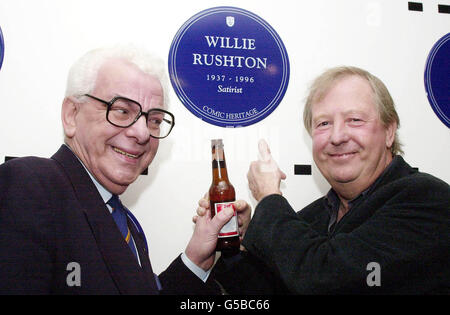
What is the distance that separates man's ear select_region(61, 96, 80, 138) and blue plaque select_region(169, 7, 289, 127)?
20.0 inches

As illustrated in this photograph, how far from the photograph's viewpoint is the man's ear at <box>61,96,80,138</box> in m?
1.02

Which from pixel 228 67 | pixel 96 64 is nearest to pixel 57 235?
pixel 96 64

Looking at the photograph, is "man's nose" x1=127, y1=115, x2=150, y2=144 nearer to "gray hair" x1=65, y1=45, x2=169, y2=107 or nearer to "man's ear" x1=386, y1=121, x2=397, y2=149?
"gray hair" x1=65, y1=45, x2=169, y2=107

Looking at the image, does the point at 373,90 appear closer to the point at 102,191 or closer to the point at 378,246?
the point at 378,246

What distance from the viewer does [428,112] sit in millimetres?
1710

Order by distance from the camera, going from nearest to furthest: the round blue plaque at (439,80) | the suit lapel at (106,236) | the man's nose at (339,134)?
the suit lapel at (106,236), the man's nose at (339,134), the round blue plaque at (439,80)

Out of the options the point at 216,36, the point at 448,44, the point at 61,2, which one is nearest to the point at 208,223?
the point at 216,36

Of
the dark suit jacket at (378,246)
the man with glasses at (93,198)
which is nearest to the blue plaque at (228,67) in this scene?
the man with glasses at (93,198)

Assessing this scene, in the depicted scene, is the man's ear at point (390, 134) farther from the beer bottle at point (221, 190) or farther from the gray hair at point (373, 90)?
the beer bottle at point (221, 190)

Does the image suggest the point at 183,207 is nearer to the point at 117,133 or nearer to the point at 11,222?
the point at 117,133

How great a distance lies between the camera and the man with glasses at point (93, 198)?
2.40ft

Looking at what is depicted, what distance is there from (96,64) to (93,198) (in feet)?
1.25

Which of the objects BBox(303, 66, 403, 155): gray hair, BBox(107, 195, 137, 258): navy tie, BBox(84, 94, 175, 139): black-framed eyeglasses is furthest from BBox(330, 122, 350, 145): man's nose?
BBox(107, 195, 137, 258): navy tie

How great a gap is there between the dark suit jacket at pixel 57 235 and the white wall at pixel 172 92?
527mm
